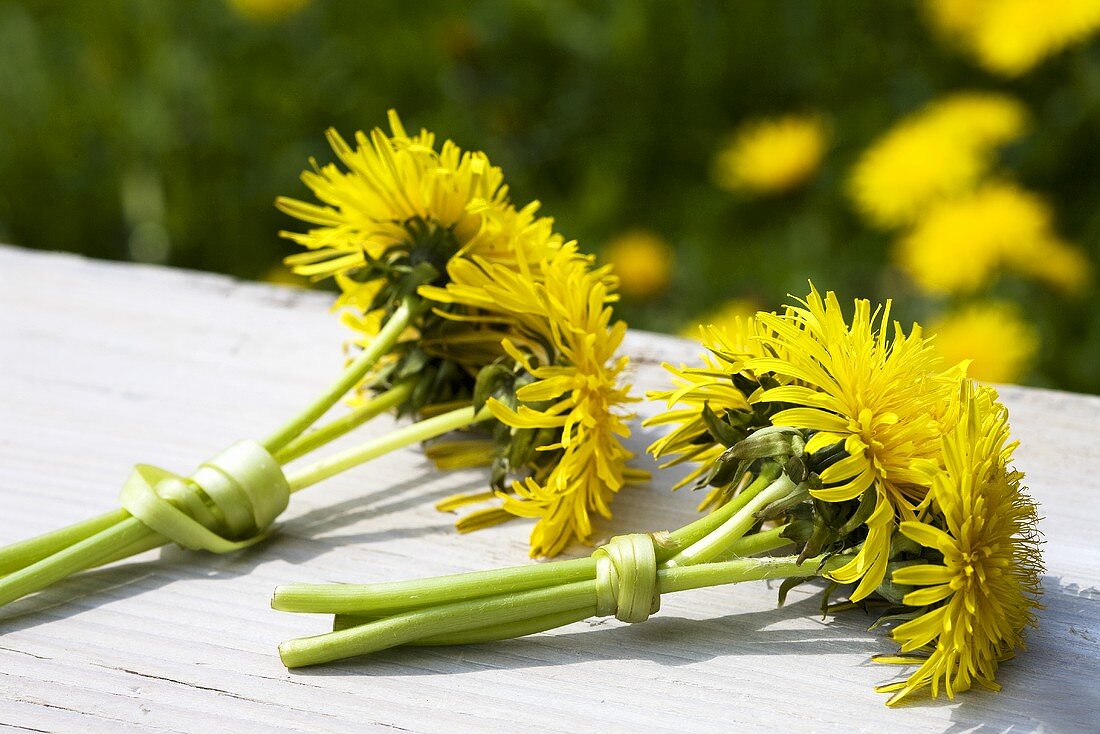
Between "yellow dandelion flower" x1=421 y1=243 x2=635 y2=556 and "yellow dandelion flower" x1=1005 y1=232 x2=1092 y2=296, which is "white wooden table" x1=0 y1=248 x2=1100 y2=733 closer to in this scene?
"yellow dandelion flower" x1=421 y1=243 x2=635 y2=556

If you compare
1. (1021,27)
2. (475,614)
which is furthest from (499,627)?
(1021,27)

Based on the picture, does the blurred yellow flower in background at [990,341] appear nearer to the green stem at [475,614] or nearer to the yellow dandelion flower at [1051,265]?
the yellow dandelion flower at [1051,265]

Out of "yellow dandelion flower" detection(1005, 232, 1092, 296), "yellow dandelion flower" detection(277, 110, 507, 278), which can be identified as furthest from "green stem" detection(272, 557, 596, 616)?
"yellow dandelion flower" detection(1005, 232, 1092, 296)

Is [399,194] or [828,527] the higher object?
[399,194]

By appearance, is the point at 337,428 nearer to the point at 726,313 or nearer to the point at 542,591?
the point at 542,591

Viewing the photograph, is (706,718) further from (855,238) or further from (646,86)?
(646,86)
